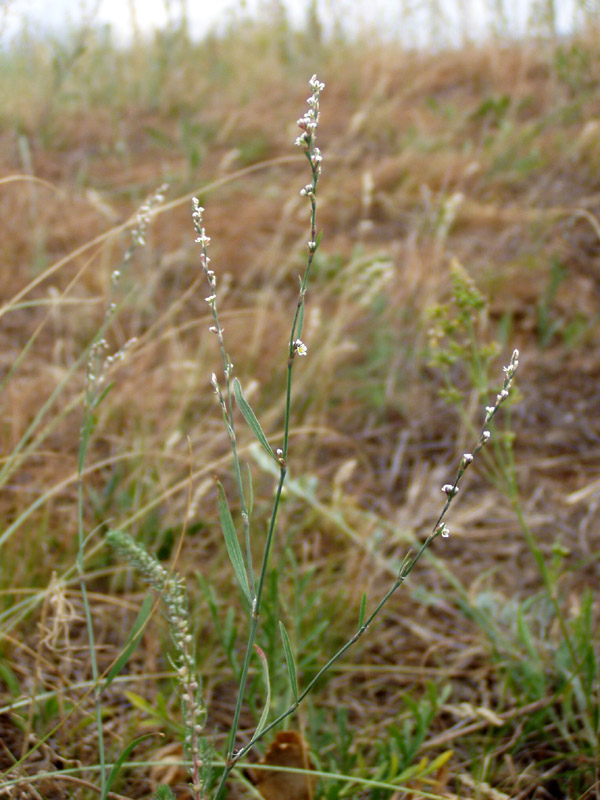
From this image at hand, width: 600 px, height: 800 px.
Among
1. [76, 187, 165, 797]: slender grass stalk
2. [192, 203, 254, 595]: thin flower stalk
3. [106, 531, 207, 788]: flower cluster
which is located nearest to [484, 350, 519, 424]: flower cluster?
[192, 203, 254, 595]: thin flower stalk

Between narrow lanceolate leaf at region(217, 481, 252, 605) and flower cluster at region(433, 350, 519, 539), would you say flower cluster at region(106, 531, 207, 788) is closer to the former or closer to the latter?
narrow lanceolate leaf at region(217, 481, 252, 605)

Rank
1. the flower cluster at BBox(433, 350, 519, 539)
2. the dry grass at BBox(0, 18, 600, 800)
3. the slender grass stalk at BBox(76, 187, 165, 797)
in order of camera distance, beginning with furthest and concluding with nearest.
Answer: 1. the dry grass at BBox(0, 18, 600, 800)
2. the slender grass stalk at BBox(76, 187, 165, 797)
3. the flower cluster at BBox(433, 350, 519, 539)

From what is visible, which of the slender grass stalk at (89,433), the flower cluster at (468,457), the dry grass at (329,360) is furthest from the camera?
the dry grass at (329,360)

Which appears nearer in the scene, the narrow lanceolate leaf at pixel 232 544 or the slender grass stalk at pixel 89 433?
the narrow lanceolate leaf at pixel 232 544

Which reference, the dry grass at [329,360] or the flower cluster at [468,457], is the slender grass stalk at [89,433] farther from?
the flower cluster at [468,457]

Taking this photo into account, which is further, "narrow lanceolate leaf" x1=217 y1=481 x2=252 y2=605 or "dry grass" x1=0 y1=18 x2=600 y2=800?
"dry grass" x1=0 y1=18 x2=600 y2=800

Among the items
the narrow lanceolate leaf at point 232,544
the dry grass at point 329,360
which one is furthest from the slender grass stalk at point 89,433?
the narrow lanceolate leaf at point 232,544

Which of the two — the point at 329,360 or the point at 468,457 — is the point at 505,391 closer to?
the point at 468,457

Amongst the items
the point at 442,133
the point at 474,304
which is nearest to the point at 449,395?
the point at 474,304

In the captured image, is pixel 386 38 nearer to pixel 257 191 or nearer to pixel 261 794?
pixel 257 191
